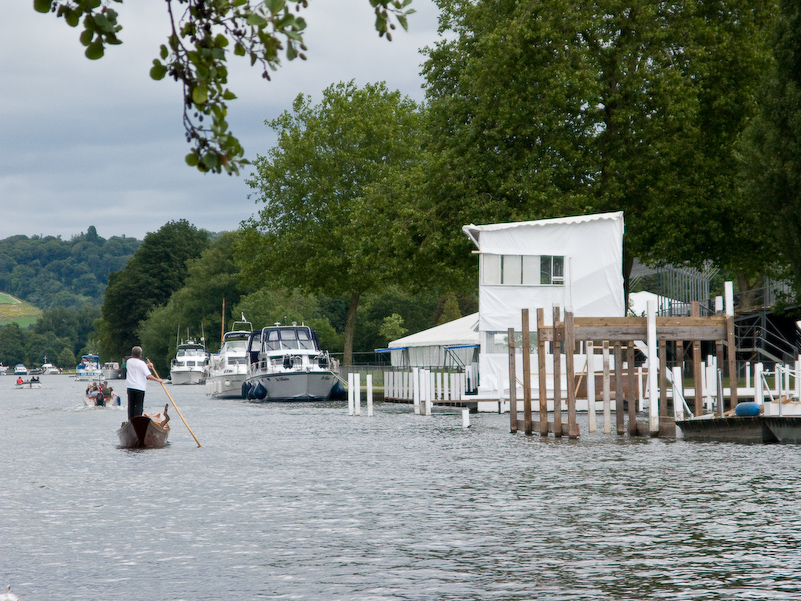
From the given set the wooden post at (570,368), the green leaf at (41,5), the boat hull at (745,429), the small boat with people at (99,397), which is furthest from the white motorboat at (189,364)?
the green leaf at (41,5)

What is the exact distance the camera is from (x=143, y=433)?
26.1 m

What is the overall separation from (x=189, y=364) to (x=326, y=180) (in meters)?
42.5

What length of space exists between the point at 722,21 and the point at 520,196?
10075 mm

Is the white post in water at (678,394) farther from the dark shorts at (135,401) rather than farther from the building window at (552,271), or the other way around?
the dark shorts at (135,401)

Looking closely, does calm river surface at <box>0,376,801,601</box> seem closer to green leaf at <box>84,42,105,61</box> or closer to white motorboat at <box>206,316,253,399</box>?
green leaf at <box>84,42,105,61</box>

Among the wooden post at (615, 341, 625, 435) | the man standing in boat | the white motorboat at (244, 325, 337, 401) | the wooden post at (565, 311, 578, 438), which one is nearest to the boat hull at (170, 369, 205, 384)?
the white motorboat at (244, 325, 337, 401)

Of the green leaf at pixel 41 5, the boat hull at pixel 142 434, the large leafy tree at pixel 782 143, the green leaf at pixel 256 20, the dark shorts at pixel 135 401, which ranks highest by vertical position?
the large leafy tree at pixel 782 143

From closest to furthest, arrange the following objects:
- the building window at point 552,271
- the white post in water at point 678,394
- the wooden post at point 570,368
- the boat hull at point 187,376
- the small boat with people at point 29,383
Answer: the wooden post at point 570,368, the white post in water at point 678,394, the building window at point 552,271, the boat hull at point 187,376, the small boat with people at point 29,383

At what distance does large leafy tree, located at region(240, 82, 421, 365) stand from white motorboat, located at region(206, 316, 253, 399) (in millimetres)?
6131

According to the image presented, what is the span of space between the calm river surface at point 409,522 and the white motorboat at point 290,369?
27115 mm

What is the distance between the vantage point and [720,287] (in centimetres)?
9019

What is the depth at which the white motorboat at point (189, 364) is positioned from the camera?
9675 centimetres

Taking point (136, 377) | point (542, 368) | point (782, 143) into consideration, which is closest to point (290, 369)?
point (136, 377)

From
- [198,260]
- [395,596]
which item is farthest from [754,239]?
[198,260]
